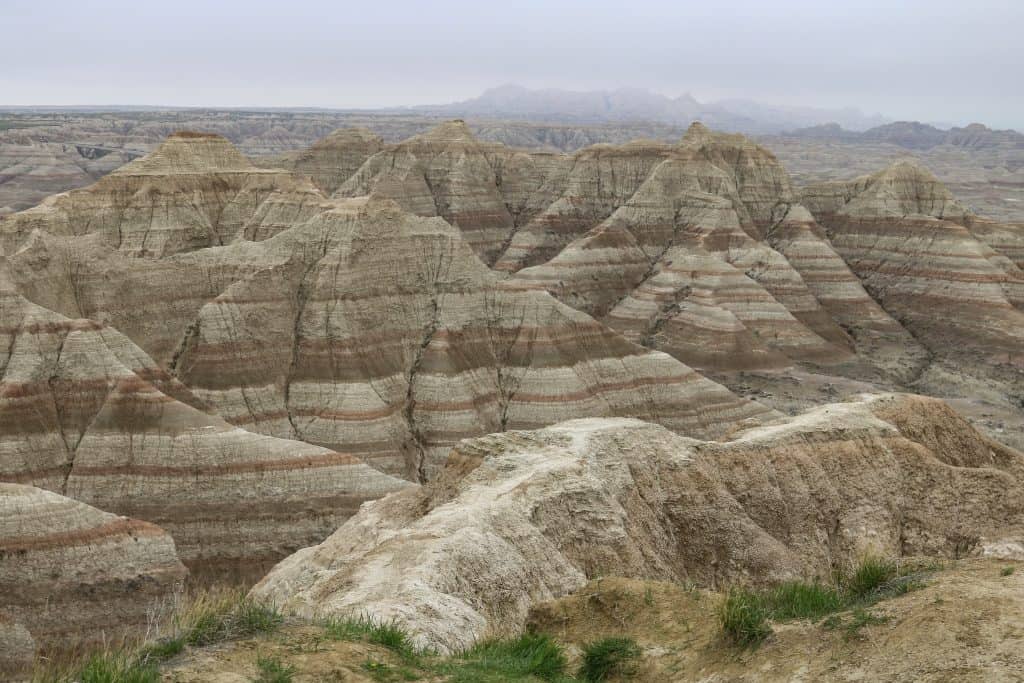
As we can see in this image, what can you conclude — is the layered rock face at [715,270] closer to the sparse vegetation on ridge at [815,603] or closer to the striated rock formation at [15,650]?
the striated rock formation at [15,650]

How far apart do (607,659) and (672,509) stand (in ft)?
35.4

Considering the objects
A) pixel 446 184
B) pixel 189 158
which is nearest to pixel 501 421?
pixel 189 158

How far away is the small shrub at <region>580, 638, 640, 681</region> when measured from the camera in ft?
38.2

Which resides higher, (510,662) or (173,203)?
(173,203)

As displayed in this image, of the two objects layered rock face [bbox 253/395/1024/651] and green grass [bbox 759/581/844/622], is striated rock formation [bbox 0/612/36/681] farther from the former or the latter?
green grass [bbox 759/581/844/622]

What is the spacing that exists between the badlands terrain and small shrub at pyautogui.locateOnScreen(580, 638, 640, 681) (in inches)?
11.8

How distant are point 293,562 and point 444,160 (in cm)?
8515

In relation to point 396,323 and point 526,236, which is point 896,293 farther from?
point 396,323

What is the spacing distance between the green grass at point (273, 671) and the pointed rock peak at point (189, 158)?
2486 inches

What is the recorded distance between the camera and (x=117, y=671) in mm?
8617

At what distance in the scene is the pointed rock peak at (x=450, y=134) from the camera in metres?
108

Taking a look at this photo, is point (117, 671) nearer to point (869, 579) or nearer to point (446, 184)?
point (869, 579)

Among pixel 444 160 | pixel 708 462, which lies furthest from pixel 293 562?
pixel 444 160

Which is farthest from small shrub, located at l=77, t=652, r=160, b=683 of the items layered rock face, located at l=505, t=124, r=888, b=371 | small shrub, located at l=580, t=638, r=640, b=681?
layered rock face, located at l=505, t=124, r=888, b=371
